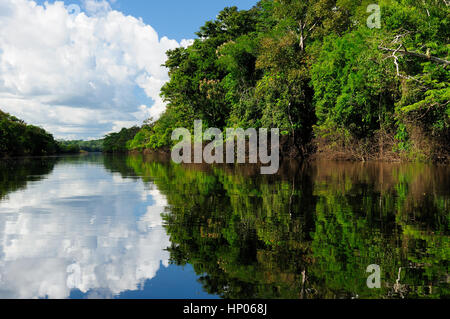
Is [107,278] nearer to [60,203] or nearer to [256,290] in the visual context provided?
[256,290]

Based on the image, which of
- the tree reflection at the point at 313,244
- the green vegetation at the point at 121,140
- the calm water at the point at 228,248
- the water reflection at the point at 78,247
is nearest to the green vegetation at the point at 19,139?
the green vegetation at the point at 121,140

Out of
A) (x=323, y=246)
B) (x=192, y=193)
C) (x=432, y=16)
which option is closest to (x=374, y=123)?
(x=432, y=16)

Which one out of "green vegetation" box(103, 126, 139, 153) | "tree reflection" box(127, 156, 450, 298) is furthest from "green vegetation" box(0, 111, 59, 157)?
"tree reflection" box(127, 156, 450, 298)

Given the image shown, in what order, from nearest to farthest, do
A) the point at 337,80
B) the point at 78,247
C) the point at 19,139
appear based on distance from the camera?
1. the point at 78,247
2. the point at 337,80
3. the point at 19,139

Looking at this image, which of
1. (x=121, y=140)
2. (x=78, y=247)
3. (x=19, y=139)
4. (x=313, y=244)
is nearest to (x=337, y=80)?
(x=313, y=244)

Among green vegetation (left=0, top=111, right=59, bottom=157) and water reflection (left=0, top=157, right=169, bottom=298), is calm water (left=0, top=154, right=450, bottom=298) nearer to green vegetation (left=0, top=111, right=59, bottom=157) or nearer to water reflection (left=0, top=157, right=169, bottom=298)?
water reflection (left=0, top=157, right=169, bottom=298)

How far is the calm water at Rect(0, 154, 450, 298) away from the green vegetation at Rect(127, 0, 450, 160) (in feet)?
35.1

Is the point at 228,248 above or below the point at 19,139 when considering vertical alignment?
below

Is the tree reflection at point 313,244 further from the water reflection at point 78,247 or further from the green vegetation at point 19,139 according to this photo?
the green vegetation at point 19,139

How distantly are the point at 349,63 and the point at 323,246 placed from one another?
73.5 ft

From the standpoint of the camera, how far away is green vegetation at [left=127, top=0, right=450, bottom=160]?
771 inches

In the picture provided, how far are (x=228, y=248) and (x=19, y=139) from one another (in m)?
78.8

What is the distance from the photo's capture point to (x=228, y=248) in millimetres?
4504

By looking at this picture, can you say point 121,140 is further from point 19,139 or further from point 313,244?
point 313,244
